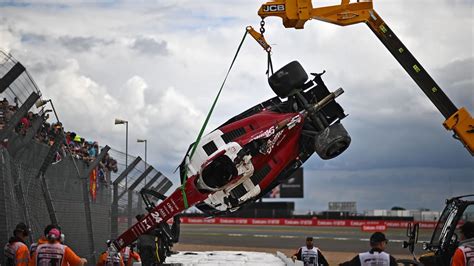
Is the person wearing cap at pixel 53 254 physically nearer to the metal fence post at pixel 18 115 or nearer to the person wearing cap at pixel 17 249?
the person wearing cap at pixel 17 249

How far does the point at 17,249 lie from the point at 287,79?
4966 mm

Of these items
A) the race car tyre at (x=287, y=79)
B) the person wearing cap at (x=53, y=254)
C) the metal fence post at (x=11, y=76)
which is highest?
the race car tyre at (x=287, y=79)

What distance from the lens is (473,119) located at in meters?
12.4

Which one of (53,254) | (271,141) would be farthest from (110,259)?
(53,254)

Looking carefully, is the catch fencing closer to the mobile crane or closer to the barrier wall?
the mobile crane

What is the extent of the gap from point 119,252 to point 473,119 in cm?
626

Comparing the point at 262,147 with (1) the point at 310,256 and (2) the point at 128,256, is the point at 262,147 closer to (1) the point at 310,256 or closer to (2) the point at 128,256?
(2) the point at 128,256

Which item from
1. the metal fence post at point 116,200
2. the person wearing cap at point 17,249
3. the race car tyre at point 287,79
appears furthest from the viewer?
the metal fence post at point 116,200

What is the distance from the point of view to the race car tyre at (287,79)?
11.1m

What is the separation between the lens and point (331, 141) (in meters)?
10.8

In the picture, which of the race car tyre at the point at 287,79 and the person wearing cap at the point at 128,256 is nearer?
the race car tyre at the point at 287,79

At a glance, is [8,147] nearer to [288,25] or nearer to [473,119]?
[288,25]

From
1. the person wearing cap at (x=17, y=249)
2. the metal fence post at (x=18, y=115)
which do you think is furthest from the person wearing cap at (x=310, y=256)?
the person wearing cap at (x=17, y=249)

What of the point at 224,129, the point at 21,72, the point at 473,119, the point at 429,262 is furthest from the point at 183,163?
the point at 473,119
